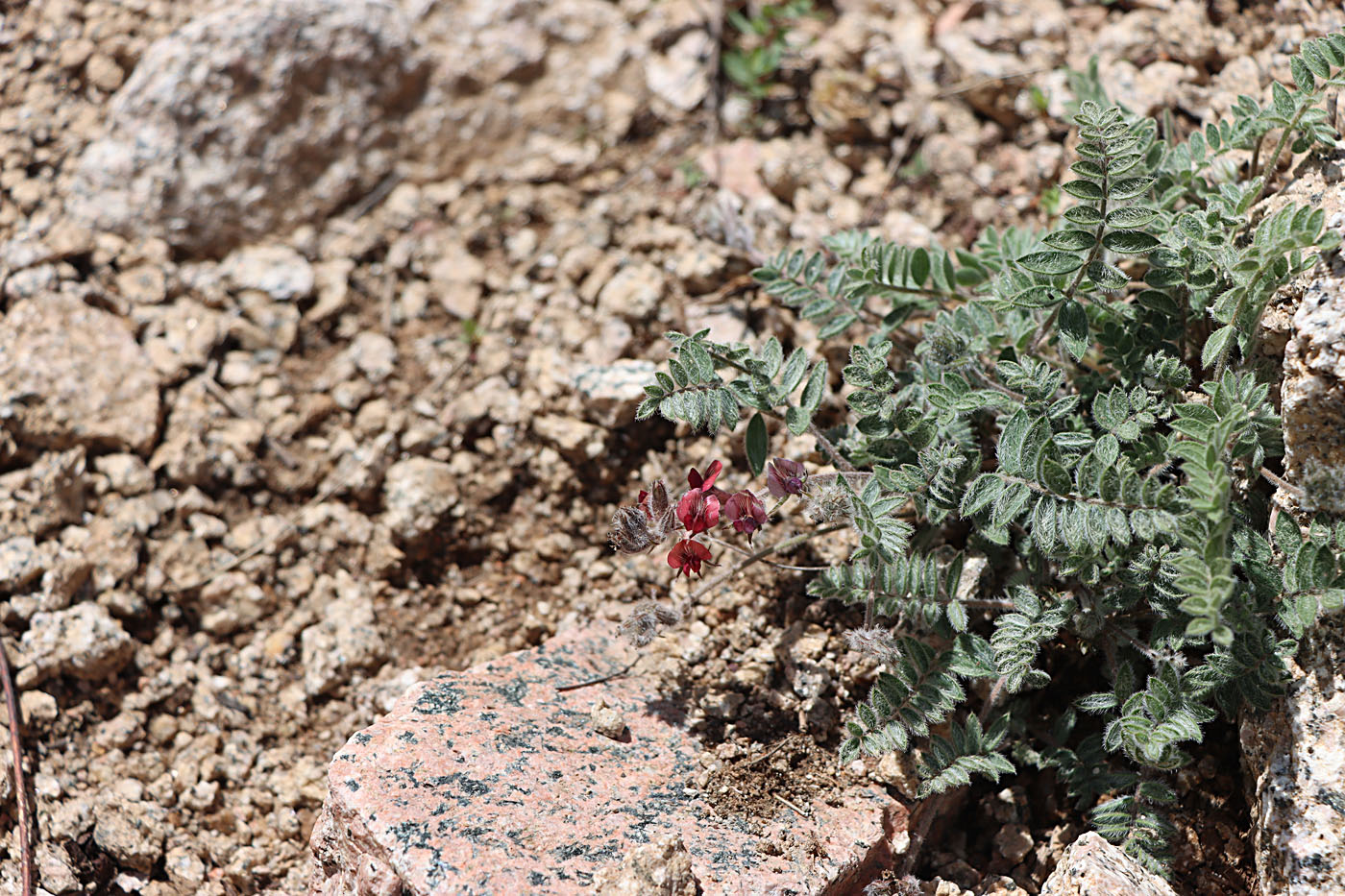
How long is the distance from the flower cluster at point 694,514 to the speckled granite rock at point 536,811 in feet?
1.72

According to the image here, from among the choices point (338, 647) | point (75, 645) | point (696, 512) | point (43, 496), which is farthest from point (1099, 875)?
point (43, 496)

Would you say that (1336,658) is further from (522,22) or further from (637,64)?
(522,22)

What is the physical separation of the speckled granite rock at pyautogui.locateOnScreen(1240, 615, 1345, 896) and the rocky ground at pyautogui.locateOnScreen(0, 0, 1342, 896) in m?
0.28

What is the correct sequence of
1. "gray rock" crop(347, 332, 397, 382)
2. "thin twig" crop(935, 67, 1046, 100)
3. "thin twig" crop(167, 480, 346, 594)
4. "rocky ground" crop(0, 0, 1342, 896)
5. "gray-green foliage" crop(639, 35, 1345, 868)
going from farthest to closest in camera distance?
"thin twig" crop(935, 67, 1046, 100) → "gray rock" crop(347, 332, 397, 382) → "thin twig" crop(167, 480, 346, 594) → "rocky ground" crop(0, 0, 1342, 896) → "gray-green foliage" crop(639, 35, 1345, 868)

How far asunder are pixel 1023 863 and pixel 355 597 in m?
2.20

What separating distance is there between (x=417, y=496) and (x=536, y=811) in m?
1.39

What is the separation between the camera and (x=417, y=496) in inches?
146

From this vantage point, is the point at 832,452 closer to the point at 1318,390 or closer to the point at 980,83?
the point at 1318,390

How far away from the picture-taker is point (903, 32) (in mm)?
4613

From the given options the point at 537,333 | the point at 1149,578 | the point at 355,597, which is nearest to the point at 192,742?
the point at 355,597

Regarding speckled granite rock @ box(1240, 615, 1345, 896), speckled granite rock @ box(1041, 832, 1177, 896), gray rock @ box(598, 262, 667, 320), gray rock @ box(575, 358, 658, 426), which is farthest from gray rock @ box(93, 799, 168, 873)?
speckled granite rock @ box(1240, 615, 1345, 896)

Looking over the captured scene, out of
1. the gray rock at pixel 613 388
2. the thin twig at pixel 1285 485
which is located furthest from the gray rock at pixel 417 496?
the thin twig at pixel 1285 485

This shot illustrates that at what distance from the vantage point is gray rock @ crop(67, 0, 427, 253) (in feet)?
13.9

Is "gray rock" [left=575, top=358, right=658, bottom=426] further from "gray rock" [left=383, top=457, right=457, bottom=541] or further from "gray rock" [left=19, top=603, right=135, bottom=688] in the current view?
"gray rock" [left=19, top=603, right=135, bottom=688]
